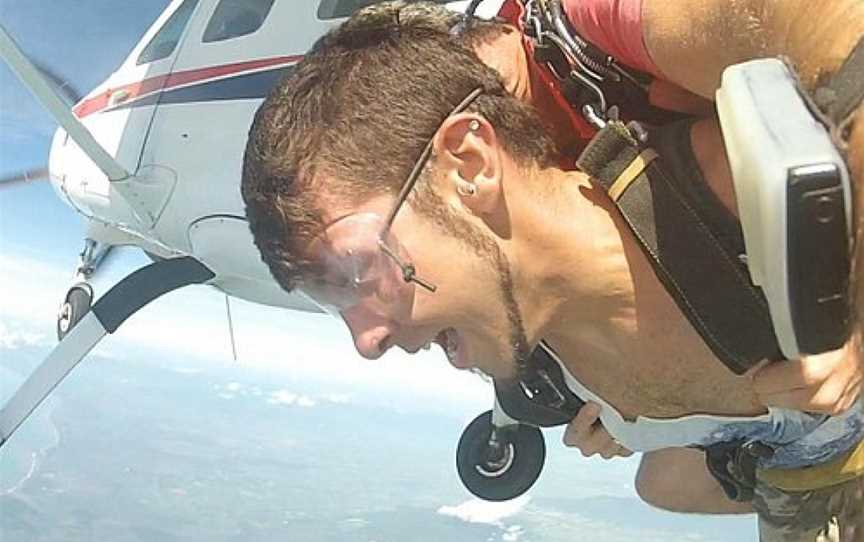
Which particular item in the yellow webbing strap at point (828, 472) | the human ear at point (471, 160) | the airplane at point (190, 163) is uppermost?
the human ear at point (471, 160)

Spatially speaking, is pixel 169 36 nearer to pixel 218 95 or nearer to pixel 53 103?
pixel 53 103

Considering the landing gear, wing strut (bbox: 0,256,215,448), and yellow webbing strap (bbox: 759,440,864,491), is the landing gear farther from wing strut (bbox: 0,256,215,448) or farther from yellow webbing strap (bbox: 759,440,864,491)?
yellow webbing strap (bbox: 759,440,864,491)

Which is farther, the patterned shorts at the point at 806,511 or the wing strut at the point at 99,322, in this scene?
the wing strut at the point at 99,322

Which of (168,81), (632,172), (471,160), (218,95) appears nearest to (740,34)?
(632,172)

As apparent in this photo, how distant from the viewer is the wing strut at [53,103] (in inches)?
131

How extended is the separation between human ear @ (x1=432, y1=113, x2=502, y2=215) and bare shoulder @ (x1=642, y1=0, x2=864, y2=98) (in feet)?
0.70

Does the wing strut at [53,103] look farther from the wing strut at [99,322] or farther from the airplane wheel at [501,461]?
the airplane wheel at [501,461]

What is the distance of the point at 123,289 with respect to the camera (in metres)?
3.71

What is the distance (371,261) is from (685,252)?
282 mm

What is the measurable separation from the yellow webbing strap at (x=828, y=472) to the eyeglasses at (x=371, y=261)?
57 cm

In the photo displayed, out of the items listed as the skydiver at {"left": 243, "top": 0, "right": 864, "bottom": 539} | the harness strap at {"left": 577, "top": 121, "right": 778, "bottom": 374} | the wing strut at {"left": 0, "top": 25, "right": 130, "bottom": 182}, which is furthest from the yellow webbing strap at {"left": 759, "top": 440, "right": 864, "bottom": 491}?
the wing strut at {"left": 0, "top": 25, "right": 130, "bottom": 182}

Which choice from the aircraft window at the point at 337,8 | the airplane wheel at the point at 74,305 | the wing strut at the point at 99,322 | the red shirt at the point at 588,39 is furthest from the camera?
the airplane wheel at the point at 74,305

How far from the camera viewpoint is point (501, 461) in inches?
126

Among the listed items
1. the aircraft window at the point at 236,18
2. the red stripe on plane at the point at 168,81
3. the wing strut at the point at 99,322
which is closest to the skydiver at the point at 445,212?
the red stripe on plane at the point at 168,81
